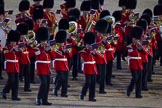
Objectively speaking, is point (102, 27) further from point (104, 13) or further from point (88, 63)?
point (104, 13)

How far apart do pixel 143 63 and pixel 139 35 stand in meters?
0.64

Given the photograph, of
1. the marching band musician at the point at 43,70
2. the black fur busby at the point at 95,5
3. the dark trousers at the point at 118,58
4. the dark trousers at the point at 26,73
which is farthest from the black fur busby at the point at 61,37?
the black fur busby at the point at 95,5

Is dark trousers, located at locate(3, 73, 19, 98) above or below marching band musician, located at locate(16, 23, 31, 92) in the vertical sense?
below

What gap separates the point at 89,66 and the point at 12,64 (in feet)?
5.14

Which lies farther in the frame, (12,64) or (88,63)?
(88,63)

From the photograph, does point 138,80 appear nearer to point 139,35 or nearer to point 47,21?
point 139,35

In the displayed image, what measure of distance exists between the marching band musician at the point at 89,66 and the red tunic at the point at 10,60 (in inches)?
54.0

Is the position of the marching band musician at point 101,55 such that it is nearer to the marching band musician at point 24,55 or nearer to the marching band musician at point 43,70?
the marching band musician at point 43,70

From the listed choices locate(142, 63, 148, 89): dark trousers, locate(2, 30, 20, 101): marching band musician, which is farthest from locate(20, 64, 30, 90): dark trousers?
locate(142, 63, 148, 89): dark trousers

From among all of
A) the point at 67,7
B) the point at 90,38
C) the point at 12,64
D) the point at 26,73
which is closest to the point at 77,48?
the point at 90,38

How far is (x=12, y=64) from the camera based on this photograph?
13.5m

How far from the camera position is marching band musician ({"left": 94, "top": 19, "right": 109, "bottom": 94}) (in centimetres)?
1420

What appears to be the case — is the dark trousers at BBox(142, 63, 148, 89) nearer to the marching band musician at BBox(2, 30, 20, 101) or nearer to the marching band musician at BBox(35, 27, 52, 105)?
the marching band musician at BBox(35, 27, 52, 105)

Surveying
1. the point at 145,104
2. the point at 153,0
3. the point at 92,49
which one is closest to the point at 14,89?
the point at 92,49
